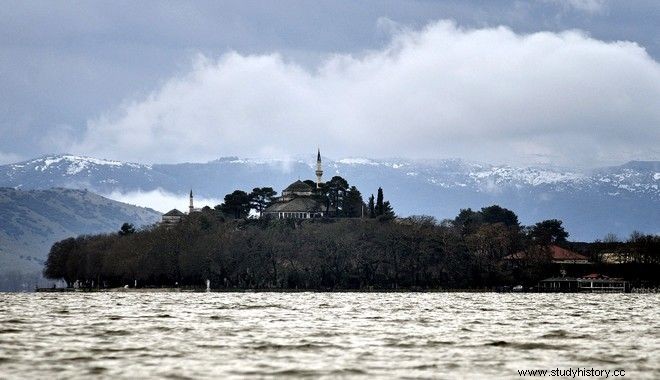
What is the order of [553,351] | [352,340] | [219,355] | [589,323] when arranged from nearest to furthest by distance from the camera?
[219,355]
[553,351]
[352,340]
[589,323]

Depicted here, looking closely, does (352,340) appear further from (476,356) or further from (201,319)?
(201,319)

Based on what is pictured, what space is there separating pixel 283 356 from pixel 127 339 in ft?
42.9

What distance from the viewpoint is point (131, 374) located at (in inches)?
1751

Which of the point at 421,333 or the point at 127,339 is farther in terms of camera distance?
the point at 421,333

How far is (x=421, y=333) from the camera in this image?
227 ft

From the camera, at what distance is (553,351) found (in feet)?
184

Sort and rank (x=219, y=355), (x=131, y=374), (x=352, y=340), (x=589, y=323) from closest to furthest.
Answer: (x=131, y=374), (x=219, y=355), (x=352, y=340), (x=589, y=323)

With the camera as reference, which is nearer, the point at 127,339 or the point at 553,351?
the point at 553,351

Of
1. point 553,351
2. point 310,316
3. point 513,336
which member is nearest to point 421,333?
point 513,336

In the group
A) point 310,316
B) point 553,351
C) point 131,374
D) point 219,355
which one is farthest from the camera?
point 310,316

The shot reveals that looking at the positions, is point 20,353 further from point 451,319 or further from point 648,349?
point 451,319

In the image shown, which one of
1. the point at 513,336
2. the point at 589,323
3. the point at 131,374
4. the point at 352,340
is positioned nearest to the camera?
the point at 131,374

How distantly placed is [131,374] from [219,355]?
26.8 feet

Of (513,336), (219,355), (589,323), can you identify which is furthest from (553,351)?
(589,323)
